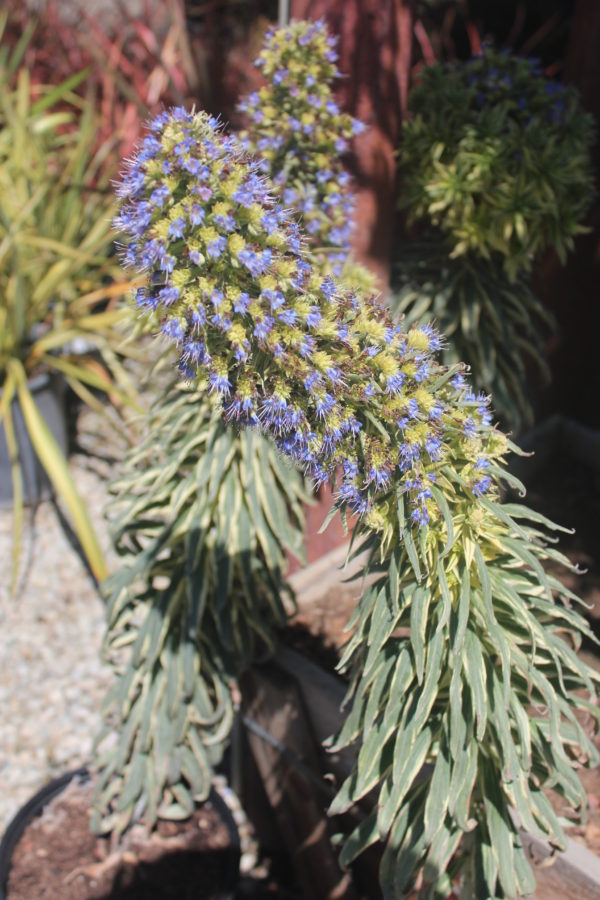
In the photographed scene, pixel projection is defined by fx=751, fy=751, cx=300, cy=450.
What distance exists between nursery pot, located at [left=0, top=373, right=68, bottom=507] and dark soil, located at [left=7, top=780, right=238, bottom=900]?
1.81m

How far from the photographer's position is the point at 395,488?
4.41 feet

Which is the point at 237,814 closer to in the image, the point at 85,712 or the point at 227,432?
the point at 85,712

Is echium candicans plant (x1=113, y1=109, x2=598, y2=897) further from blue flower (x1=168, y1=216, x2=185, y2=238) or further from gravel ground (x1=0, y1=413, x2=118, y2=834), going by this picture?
gravel ground (x1=0, y1=413, x2=118, y2=834)

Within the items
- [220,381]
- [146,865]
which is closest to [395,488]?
[220,381]

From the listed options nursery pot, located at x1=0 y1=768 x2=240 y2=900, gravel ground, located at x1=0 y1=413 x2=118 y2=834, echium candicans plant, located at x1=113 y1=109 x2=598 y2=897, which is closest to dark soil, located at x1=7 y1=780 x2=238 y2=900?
nursery pot, located at x1=0 y1=768 x2=240 y2=900

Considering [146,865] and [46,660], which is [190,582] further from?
[46,660]

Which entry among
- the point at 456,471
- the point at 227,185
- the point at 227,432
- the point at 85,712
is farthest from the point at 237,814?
the point at 227,185

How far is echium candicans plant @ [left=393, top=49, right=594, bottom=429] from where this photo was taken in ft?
7.54

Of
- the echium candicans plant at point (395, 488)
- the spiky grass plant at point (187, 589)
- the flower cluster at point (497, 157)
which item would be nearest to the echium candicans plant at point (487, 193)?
the flower cluster at point (497, 157)

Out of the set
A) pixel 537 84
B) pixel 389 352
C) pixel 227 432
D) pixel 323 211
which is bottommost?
pixel 389 352

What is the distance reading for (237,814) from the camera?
286 centimetres

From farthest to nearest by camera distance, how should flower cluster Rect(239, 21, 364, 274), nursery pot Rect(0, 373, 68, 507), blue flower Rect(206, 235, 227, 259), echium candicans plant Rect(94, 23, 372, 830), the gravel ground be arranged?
nursery pot Rect(0, 373, 68, 507), the gravel ground, echium candicans plant Rect(94, 23, 372, 830), flower cluster Rect(239, 21, 364, 274), blue flower Rect(206, 235, 227, 259)

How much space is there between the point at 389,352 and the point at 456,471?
0.28m

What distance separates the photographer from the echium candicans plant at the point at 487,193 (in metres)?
2.30
